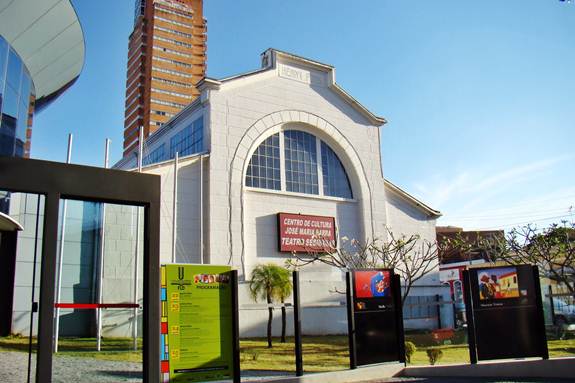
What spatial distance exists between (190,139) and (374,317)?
60.5 feet

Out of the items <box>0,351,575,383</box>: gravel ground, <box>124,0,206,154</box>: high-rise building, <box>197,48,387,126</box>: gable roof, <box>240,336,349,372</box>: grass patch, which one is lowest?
<box>240,336,349,372</box>: grass patch

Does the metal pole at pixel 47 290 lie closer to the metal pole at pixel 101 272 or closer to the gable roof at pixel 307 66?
the metal pole at pixel 101 272

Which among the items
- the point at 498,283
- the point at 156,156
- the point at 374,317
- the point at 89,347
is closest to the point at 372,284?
the point at 374,317

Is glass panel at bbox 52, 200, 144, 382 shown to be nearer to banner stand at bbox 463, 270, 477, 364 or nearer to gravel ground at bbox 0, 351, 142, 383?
gravel ground at bbox 0, 351, 142, 383

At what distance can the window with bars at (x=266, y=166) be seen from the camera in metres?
27.1

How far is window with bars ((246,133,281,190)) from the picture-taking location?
27078 mm

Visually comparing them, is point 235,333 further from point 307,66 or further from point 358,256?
point 307,66

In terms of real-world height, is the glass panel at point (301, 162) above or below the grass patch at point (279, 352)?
above

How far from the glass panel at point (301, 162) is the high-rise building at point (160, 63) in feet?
181

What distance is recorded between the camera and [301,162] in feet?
95.0

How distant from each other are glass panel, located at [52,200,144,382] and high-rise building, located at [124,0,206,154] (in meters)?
67.7

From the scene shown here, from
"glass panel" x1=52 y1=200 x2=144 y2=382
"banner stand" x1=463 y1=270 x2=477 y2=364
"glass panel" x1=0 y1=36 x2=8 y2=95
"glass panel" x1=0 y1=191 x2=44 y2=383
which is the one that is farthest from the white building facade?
"glass panel" x1=0 y1=191 x2=44 y2=383

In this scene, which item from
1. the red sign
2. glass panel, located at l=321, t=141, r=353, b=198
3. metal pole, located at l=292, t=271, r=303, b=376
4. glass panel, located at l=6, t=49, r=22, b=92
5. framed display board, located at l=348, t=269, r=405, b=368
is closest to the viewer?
metal pole, located at l=292, t=271, r=303, b=376

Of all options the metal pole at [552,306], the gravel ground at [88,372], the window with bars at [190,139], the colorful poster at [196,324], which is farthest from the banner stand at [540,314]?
the window with bars at [190,139]
